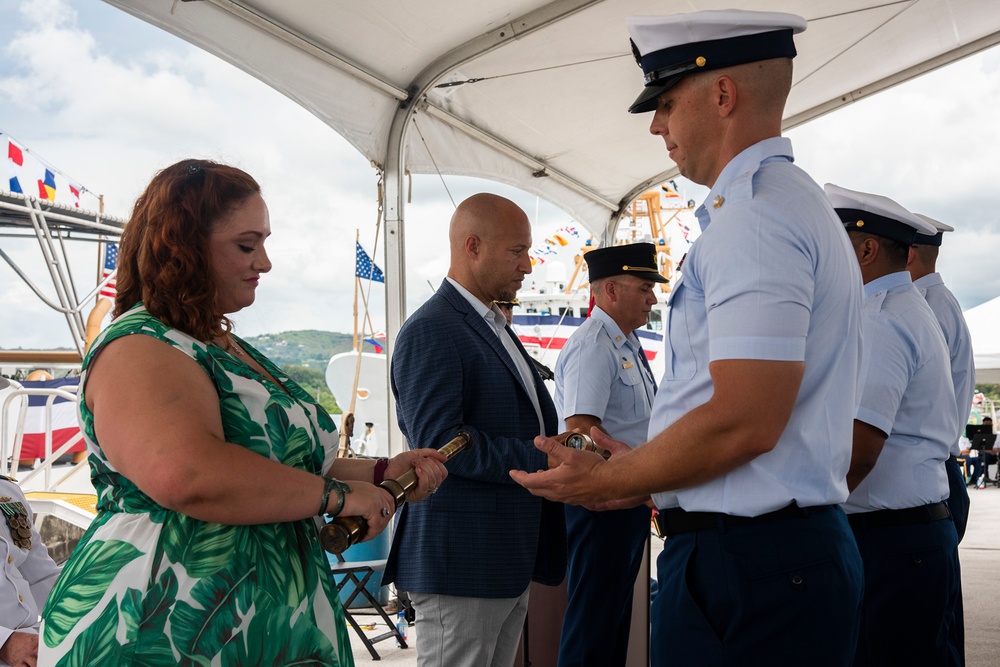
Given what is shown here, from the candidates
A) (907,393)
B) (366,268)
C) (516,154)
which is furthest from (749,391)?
(366,268)

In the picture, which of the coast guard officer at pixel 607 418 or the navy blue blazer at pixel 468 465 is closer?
the navy blue blazer at pixel 468 465

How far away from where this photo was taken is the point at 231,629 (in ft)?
4.32

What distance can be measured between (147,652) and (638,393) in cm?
260

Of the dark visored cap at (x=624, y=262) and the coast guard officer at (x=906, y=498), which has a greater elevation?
the dark visored cap at (x=624, y=262)

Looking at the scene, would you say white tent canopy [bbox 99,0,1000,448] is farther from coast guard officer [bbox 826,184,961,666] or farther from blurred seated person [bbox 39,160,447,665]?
coast guard officer [bbox 826,184,961,666]

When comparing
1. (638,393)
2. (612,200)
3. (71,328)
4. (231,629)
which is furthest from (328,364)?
(231,629)

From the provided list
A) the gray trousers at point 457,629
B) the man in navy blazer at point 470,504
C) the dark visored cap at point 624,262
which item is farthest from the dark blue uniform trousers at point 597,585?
the dark visored cap at point 624,262

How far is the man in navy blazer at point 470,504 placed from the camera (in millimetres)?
2309

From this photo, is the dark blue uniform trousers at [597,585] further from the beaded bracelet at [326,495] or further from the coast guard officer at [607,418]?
the beaded bracelet at [326,495]

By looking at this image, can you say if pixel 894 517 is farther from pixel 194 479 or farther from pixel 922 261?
pixel 194 479

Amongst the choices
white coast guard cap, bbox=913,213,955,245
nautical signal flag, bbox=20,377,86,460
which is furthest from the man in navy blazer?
nautical signal flag, bbox=20,377,86,460

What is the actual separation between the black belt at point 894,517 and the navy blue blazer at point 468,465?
929mm

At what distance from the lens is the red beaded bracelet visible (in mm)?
1859

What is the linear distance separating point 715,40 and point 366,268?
548 centimetres
